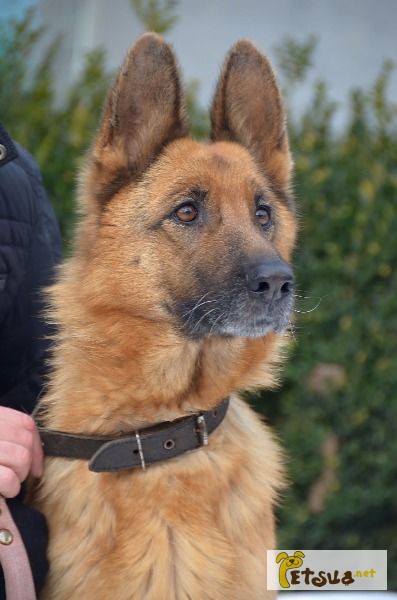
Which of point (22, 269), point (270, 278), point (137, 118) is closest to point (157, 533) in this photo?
point (270, 278)

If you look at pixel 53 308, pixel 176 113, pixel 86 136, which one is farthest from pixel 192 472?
pixel 86 136

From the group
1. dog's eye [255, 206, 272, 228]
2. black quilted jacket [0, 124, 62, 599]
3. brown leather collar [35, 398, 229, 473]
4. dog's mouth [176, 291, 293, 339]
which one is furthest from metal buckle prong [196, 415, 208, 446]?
dog's eye [255, 206, 272, 228]

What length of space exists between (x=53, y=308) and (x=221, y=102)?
3.35ft

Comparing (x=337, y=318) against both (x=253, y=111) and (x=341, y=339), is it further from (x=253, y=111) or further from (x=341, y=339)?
(x=253, y=111)

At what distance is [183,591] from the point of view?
8.72ft

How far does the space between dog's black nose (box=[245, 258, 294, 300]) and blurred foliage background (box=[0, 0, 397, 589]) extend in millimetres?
2231

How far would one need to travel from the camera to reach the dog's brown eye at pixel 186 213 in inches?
119

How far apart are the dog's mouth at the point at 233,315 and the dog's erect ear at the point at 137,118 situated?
532mm

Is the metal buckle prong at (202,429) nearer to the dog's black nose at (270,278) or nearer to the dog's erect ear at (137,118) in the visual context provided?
the dog's black nose at (270,278)

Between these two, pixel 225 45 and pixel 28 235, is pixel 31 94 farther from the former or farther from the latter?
pixel 225 45

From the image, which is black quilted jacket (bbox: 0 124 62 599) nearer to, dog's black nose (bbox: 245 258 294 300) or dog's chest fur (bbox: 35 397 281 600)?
dog's chest fur (bbox: 35 397 281 600)

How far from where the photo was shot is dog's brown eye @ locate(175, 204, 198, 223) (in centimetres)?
302

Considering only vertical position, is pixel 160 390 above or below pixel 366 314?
above

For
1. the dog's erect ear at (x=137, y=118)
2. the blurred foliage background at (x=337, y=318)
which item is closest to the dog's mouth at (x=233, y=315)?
the dog's erect ear at (x=137, y=118)
